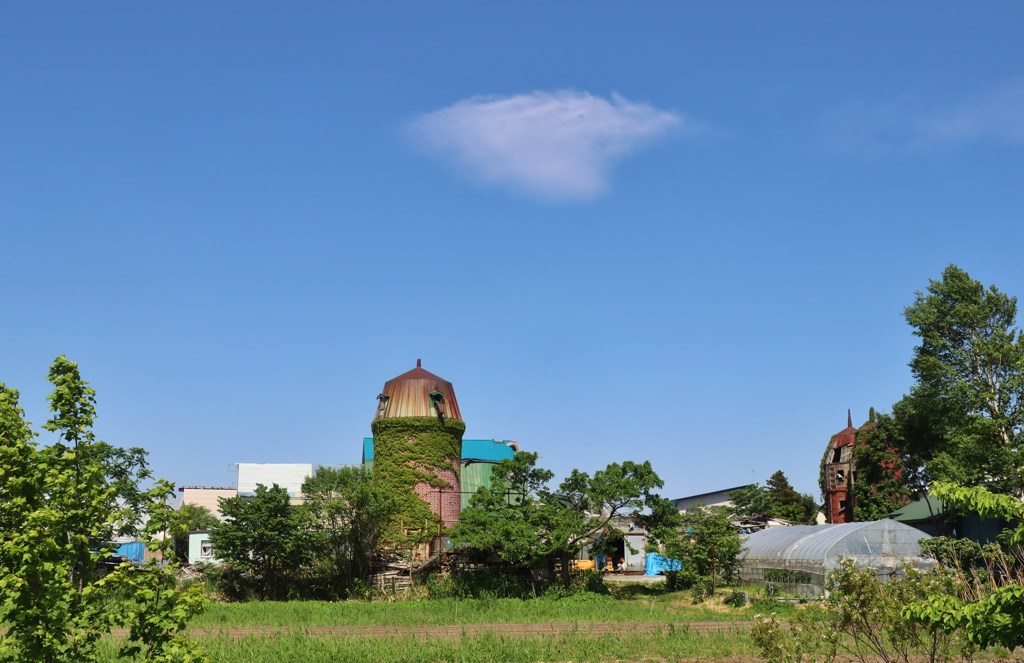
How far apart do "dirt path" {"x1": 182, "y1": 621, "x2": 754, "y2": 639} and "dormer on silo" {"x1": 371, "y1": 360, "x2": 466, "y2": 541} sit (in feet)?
53.7

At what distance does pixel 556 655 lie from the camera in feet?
67.1

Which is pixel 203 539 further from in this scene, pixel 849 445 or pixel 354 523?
pixel 849 445

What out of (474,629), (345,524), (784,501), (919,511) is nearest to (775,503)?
(784,501)

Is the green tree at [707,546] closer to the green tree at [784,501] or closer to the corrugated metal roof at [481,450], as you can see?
the corrugated metal roof at [481,450]

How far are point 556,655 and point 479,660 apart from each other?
6.25ft

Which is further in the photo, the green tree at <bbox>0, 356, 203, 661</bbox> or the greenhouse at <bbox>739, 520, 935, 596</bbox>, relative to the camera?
the greenhouse at <bbox>739, 520, 935, 596</bbox>

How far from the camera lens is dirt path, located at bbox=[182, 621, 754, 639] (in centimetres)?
2522

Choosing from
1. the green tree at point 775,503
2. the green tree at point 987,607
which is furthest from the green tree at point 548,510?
the green tree at point 775,503

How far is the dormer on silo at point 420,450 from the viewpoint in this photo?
146 ft

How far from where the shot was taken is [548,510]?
39.6m

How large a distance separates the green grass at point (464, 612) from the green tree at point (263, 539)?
434 cm

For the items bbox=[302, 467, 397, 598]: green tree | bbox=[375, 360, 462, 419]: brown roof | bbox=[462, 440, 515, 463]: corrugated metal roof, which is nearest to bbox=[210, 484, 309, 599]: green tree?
bbox=[302, 467, 397, 598]: green tree

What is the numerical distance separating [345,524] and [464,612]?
12.3m

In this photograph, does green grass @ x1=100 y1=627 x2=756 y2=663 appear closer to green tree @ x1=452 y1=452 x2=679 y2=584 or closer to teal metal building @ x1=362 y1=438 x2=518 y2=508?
green tree @ x1=452 y1=452 x2=679 y2=584
